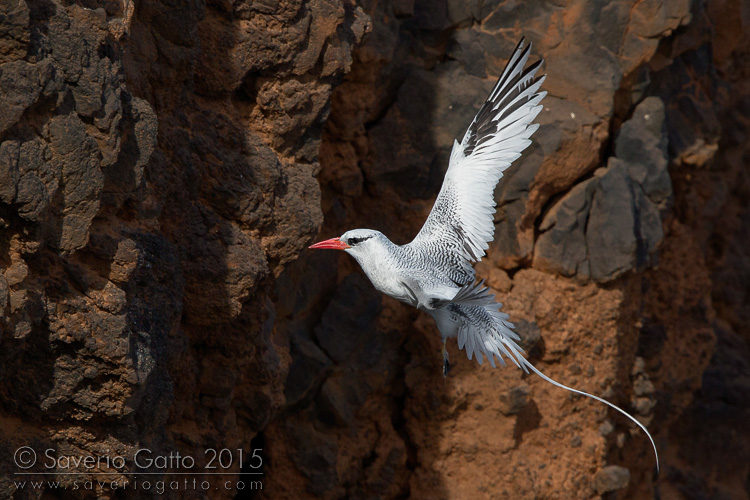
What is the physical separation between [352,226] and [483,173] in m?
1.37

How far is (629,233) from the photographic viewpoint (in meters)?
5.78

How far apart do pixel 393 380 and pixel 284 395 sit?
4.09 feet

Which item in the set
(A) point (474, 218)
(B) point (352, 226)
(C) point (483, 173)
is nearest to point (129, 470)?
(A) point (474, 218)

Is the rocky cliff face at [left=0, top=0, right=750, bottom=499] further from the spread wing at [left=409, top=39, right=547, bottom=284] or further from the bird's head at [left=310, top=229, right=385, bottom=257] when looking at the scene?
the spread wing at [left=409, top=39, right=547, bottom=284]

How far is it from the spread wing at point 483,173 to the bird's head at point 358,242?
42 centimetres

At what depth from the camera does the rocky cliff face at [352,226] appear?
304cm

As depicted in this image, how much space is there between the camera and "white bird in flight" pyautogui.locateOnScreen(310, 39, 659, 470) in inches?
157

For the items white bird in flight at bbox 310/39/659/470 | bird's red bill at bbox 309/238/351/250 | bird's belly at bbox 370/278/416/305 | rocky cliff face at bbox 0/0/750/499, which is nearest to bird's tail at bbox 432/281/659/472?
white bird in flight at bbox 310/39/659/470

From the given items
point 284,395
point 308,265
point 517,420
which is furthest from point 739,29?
point 284,395

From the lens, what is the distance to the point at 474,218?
4.36 metres

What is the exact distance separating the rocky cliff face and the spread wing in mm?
684

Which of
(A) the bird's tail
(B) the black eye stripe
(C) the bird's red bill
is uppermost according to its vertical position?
(B) the black eye stripe

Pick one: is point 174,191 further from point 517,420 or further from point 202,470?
point 517,420

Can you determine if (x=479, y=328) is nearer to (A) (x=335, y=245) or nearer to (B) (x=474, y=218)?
(B) (x=474, y=218)
